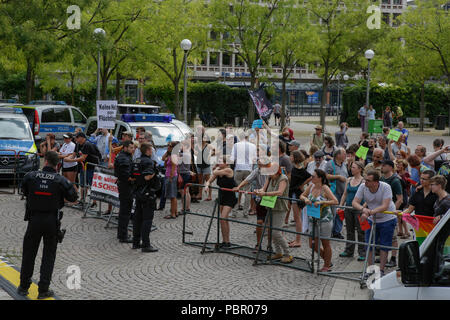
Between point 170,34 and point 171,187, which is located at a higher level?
point 170,34

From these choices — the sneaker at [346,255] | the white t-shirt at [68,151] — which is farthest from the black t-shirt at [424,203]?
the white t-shirt at [68,151]

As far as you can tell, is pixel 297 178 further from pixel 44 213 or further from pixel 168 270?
pixel 44 213

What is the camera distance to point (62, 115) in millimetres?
25312

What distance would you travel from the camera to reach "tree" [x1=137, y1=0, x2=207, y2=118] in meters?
32.8

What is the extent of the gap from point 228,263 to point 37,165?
8744mm

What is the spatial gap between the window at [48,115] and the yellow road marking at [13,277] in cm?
1571

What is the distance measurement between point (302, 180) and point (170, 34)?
23.9 m

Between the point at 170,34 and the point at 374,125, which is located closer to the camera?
the point at 374,125

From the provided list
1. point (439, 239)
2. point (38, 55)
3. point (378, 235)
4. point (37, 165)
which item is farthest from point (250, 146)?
point (38, 55)

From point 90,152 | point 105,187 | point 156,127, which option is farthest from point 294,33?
point 105,187

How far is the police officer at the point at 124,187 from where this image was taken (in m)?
11.3

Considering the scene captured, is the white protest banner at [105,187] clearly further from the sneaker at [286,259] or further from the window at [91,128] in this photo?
the window at [91,128]

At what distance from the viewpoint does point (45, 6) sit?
2262 centimetres

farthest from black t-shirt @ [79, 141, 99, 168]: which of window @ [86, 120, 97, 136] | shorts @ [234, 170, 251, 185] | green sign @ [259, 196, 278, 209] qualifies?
green sign @ [259, 196, 278, 209]
